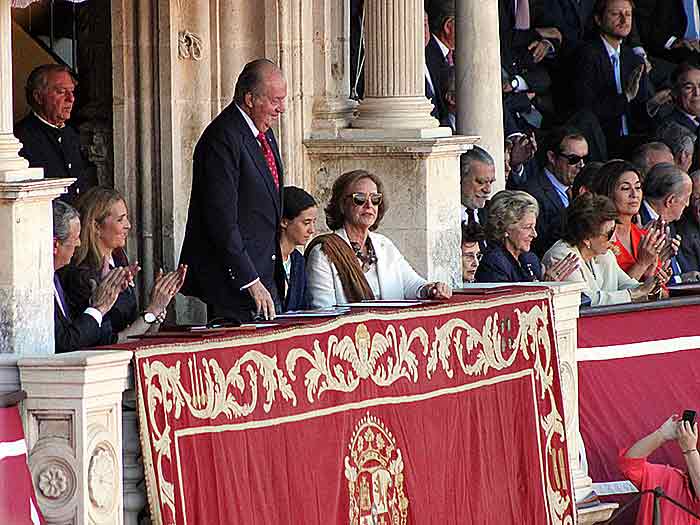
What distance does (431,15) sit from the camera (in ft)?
57.6

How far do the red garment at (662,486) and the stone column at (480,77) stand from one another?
281 centimetres

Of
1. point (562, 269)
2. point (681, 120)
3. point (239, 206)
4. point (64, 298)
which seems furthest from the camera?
point (681, 120)

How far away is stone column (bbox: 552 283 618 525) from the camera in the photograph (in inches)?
556

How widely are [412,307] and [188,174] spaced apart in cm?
268

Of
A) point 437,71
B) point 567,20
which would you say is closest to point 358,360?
point 437,71

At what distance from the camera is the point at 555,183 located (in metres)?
16.8

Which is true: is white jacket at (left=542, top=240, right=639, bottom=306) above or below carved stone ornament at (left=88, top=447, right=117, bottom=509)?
above

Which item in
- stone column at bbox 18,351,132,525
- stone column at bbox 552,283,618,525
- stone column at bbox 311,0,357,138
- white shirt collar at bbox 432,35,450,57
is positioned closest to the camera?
stone column at bbox 18,351,132,525

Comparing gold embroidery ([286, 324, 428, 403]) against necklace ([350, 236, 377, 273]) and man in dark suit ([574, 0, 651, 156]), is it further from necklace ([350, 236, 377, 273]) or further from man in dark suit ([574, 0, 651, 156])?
A: man in dark suit ([574, 0, 651, 156])

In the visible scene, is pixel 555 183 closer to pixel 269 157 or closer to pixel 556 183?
pixel 556 183

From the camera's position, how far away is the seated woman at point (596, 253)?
48.1 ft

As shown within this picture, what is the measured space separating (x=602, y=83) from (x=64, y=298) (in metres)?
7.56

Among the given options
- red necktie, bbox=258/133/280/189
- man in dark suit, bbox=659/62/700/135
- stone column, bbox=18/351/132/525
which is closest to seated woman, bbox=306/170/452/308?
red necktie, bbox=258/133/280/189

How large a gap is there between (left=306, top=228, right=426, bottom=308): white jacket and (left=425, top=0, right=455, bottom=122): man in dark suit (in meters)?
3.43
